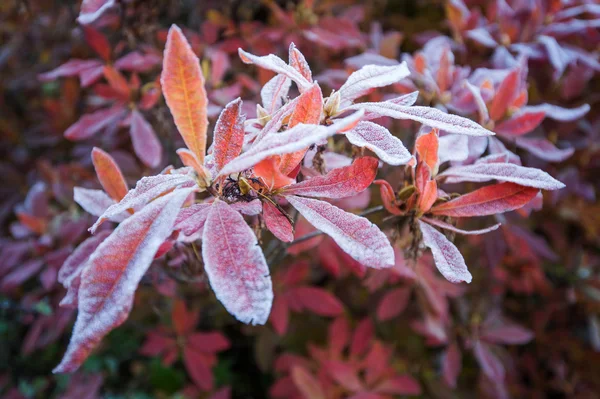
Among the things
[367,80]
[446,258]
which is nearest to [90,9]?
[367,80]

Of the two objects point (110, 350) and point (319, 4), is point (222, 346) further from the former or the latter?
point (319, 4)

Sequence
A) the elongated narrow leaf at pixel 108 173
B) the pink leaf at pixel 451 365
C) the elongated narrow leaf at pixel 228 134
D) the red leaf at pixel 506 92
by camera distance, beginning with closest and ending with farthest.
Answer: the elongated narrow leaf at pixel 228 134
the elongated narrow leaf at pixel 108 173
the red leaf at pixel 506 92
the pink leaf at pixel 451 365

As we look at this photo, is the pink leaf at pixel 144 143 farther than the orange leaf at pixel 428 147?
Yes

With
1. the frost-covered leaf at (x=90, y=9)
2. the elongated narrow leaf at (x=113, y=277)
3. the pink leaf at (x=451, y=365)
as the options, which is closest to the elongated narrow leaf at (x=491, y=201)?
the elongated narrow leaf at (x=113, y=277)

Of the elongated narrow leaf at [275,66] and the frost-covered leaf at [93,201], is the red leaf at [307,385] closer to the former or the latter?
the frost-covered leaf at [93,201]

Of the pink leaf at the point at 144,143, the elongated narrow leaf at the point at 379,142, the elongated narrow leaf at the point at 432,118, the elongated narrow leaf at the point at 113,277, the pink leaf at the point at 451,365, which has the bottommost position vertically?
the pink leaf at the point at 451,365

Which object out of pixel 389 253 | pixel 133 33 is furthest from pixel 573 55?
pixel 133 33

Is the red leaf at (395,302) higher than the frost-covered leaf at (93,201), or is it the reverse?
the frost-covered leaf at (93,201)

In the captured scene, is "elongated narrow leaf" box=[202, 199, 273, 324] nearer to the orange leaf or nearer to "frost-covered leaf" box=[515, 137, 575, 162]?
the orange leaf
